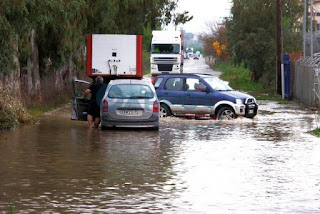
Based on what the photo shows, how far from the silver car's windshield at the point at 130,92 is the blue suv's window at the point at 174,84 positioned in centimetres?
527

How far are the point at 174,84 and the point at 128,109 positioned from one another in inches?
245

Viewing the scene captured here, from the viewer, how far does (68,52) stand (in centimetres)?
3769

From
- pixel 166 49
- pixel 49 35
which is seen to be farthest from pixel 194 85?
pixel 166 49

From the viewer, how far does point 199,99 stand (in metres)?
29.5

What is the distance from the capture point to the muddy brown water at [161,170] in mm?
11836

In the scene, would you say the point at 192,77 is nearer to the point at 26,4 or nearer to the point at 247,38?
Answer: the point at 26,4

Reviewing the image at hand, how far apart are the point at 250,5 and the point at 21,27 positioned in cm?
3612

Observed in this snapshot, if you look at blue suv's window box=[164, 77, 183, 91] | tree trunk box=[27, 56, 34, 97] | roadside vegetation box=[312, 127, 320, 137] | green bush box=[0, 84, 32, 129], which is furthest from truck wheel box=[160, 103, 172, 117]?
tree trunk box=[27, 56, 34, 97]

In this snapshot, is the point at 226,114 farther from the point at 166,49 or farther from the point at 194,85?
the point at 166,49

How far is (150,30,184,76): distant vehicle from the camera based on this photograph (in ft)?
208

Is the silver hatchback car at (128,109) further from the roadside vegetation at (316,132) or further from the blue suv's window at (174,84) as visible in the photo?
the blue suv's window at (174,84)

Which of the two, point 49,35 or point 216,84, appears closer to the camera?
point 216,84

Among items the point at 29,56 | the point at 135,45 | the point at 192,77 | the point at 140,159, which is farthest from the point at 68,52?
the point at 140,159

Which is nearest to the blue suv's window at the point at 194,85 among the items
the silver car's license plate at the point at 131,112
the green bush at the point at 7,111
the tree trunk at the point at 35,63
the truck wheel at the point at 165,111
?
the truck wheel at the point at 165,111
